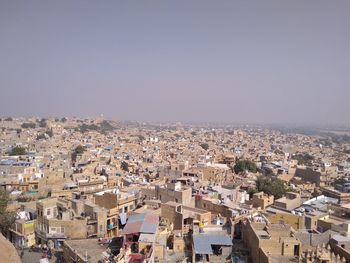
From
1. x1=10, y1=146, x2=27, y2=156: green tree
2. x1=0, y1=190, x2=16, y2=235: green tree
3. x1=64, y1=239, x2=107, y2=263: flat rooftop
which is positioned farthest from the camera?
x1=10, y1=146, x2=27, y2=156: green tree

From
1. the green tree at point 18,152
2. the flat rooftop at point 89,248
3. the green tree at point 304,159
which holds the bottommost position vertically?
the green tree at point 304,159

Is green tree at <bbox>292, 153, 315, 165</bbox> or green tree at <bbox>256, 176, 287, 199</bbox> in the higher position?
green tree at <bbox>256, 176, 287, 199</bbox>

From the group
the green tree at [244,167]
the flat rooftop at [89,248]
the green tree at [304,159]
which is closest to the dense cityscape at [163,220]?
the flat rooftop at [89,248]

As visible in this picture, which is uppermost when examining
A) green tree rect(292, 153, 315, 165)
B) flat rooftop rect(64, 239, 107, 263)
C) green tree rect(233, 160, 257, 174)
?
green tree rect(233, 160, 257, 174)

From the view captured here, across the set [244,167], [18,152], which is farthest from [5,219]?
[244,167]

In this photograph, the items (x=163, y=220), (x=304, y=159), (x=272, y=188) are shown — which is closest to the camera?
(x=163, y=220)

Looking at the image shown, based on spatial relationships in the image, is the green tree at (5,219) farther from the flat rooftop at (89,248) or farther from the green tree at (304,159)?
the green tree at (304,159)

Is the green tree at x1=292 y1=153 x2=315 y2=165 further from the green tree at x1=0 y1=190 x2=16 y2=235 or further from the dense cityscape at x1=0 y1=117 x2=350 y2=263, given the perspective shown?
the green tree at x1=0 y1=190 x2=16 y2=235

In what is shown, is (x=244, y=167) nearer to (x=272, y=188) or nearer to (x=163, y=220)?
(x=272, y=188)

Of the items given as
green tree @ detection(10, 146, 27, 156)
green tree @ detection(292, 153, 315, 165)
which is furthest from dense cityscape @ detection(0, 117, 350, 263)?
green tree @ detection(292, 153, 315, 165)

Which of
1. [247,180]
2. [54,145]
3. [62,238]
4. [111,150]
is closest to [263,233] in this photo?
[62,238]

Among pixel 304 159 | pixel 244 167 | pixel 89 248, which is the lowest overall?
pixel 304 159

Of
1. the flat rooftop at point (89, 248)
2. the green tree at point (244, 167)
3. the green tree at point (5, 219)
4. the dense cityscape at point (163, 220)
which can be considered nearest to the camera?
the dense cityscape at point (163, 220)

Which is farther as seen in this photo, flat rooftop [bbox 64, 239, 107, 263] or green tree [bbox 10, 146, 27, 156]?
green tree [bbox 10, 146, 27, 156]
